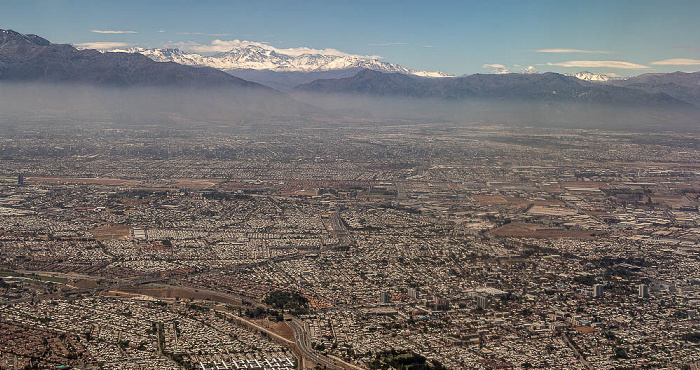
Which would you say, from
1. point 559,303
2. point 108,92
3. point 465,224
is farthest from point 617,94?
point 559,303

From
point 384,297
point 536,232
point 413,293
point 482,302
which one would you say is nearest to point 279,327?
point 384,297

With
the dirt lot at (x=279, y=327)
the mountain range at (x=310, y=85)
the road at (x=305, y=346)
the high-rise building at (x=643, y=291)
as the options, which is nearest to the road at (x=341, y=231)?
the dirt lot at (x=279, y=327)

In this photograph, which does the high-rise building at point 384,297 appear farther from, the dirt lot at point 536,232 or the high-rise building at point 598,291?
the dirt lot at point 536,232

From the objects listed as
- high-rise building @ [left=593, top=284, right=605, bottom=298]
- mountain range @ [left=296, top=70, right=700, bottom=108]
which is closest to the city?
high-rise building @ [left=593, top=284, right=605, bottom=298]

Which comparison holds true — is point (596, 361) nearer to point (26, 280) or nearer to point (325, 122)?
point (26, 280)

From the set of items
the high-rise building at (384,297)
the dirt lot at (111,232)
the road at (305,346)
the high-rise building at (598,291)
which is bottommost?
the road at (305,346)

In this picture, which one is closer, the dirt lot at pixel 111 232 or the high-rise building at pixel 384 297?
the high-rise building at pixel 384 297

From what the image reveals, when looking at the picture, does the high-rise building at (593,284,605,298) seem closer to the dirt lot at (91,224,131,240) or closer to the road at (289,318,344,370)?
the road at (289,318,344,370)

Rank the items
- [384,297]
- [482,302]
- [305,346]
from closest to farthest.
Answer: [305,346] → [482,302] → [384,297]

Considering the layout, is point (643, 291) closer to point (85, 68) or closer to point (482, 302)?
point (482, 302)
